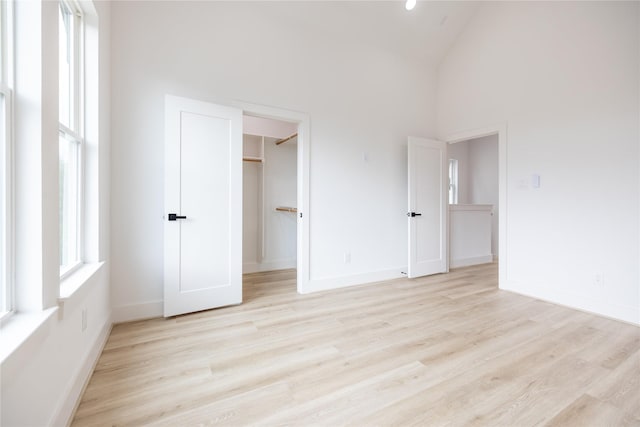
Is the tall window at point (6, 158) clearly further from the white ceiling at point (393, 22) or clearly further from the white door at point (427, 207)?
the white door at point (427, 207)

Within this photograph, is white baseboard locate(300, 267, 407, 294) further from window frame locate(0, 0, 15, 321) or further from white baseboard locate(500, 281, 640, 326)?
window frame locate(0, 0, 15, 321)

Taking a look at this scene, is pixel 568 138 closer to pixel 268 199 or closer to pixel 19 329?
pixel 268 199

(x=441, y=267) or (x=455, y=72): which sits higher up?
(x=455, y=72)

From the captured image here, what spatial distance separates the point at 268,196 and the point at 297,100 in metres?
1.71

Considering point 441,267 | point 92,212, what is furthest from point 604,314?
point 92,212

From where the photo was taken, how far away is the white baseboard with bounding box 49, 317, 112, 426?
1205 millimetres

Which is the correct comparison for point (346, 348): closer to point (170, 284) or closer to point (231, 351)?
point (231, 351)

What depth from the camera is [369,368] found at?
1.72 meters

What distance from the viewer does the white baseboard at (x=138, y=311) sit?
239cm

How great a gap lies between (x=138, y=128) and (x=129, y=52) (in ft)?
2.17

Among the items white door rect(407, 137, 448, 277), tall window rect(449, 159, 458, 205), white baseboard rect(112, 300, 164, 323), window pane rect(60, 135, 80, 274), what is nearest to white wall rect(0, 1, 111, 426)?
window pane rect(60, 135, 80, 274)

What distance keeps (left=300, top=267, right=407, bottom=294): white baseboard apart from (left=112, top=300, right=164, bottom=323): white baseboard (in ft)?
4.79

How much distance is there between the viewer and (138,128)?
2461mm

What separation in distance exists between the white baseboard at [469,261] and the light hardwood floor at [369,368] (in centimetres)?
190
